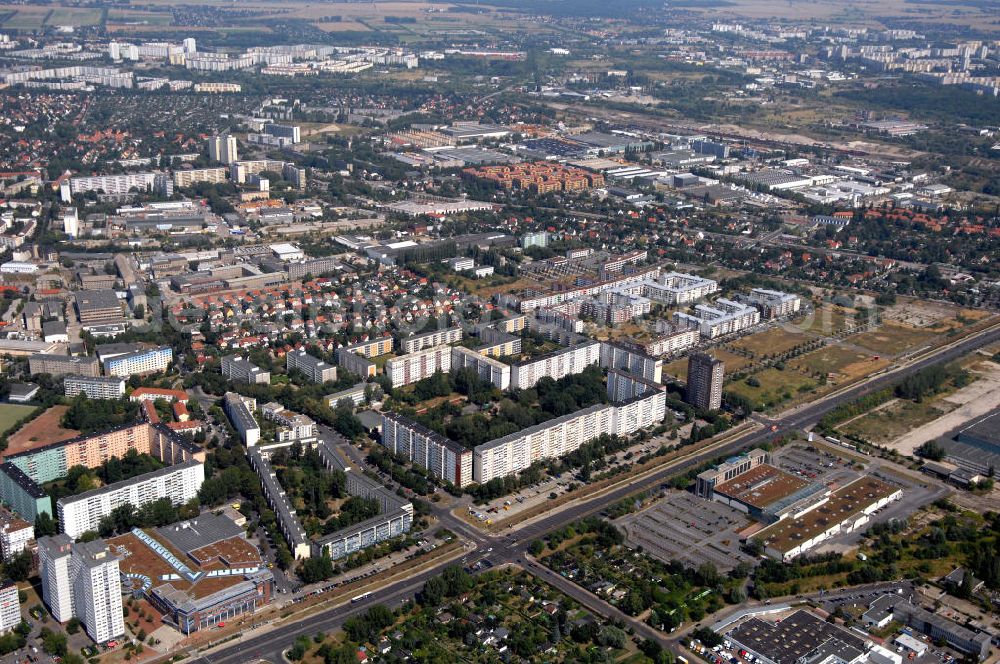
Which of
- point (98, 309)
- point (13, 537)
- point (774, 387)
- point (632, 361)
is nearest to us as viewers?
point (13, 537)

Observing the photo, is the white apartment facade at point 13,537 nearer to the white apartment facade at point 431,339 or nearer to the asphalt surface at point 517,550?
the asphalt surface at point 517,550

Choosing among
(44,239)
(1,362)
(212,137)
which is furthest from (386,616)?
(212,137)

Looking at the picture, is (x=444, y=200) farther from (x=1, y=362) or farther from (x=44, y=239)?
(x=1, y=362)

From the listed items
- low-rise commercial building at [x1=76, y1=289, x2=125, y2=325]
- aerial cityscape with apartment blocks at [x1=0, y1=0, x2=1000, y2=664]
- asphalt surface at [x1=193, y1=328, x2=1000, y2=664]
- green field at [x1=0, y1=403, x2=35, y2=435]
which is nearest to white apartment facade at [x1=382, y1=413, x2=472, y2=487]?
aerial cityscape with apartment blocks at [x1=0, y1=0, x2=1000, y2=664]

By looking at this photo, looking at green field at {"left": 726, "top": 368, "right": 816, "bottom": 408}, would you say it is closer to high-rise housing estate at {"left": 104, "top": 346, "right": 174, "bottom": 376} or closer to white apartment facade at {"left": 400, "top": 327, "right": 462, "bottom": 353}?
white apartment facade at {"left": 400, "top": 327, "right": 462, "bottom": 353}

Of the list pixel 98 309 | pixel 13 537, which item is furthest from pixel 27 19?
pixel 13 537

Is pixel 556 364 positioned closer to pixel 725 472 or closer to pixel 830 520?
pixel 725 472
